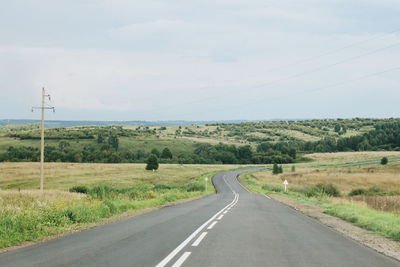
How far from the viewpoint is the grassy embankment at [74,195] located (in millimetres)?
13742

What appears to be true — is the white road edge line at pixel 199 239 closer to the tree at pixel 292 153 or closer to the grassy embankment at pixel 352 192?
the grassy embankment at pixel 352 192

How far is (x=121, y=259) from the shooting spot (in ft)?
29.9

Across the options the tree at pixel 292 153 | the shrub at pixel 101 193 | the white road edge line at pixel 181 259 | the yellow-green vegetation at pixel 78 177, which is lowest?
the yellow-green vegetation at pixel 78 177

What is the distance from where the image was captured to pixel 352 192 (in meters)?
58.4

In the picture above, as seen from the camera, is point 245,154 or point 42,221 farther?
point 245,154

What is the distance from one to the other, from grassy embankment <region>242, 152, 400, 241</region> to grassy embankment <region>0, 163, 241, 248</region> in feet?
34.7

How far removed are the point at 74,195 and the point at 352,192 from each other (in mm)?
37603

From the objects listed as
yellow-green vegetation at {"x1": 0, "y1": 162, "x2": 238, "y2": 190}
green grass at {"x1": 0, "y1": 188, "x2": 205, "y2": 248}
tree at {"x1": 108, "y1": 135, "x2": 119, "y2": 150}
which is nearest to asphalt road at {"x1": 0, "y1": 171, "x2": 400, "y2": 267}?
green grass at {"x1": 0, "y1": 188, "x2": 205, "y2": 248}

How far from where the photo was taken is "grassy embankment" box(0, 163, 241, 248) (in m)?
13.7

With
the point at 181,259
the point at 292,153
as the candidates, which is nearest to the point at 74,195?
the point at 181,259

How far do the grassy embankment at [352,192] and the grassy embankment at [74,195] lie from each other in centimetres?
1056

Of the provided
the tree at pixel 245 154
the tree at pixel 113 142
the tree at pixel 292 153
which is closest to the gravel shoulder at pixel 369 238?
the tree at pixel 292 153

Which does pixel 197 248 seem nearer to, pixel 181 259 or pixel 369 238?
pixel 181 259

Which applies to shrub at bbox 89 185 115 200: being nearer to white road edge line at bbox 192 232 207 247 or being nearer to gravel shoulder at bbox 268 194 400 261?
white road edge line at bbox 192 232 207 247
